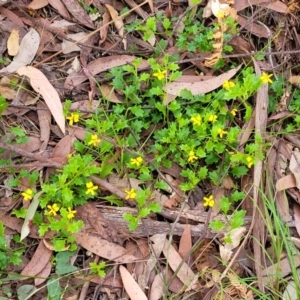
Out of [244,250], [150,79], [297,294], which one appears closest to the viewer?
[297,294]

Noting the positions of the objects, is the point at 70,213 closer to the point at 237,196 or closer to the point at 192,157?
the point at 192,157

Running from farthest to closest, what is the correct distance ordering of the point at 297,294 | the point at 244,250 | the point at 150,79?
the point at 150,79
the point at 244,250
the point at 297,294

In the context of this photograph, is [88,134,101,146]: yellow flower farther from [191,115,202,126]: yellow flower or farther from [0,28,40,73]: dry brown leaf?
[0,28,40,73]: dry brown leaf

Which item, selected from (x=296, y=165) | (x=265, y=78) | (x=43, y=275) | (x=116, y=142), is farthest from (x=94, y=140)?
(x=296, y=165)

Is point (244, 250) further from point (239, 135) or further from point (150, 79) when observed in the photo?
point (150, 79)

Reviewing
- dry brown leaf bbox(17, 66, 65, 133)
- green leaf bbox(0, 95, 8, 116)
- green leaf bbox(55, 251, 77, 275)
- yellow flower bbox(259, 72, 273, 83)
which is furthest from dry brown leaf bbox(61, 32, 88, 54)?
green leaf bbox(55, 251, 77, 275)

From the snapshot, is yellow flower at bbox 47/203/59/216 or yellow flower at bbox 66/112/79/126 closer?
yellow flower at bbox 47/203/59/216


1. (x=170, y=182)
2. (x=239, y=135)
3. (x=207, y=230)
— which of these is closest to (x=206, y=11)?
(x=239, y=135)

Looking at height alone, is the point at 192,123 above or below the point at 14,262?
above
